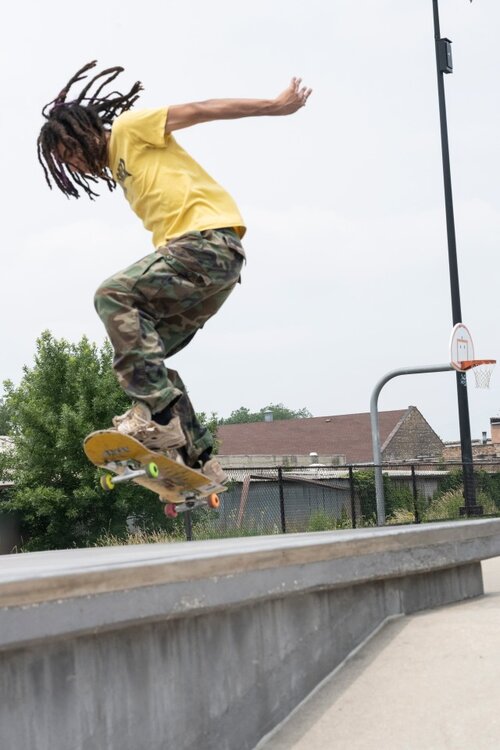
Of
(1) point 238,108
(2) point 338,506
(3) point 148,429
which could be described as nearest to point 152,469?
(3) point 148,429

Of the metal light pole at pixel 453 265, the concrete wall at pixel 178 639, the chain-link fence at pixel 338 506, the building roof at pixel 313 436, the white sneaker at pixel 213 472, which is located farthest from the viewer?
the building roof at pixel 313 436

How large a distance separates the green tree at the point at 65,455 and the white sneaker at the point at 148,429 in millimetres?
25815

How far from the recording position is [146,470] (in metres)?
4.78

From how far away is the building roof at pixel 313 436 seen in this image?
61.8 metres

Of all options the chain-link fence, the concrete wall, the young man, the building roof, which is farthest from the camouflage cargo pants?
the building roof

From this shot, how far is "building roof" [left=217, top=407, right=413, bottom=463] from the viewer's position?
61750mm

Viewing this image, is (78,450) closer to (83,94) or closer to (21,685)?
(83,94)

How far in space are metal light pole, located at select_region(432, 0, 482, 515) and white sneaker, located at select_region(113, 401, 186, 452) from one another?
1632 cm

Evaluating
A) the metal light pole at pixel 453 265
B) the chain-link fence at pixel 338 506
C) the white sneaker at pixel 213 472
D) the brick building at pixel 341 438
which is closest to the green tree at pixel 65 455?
the chain-link fence at pixel 338 506

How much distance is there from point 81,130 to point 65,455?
28.4 meters

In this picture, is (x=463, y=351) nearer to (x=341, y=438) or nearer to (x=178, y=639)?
(x=178, y=639)

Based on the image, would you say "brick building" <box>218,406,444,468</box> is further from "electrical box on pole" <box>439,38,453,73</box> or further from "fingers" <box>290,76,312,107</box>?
"fingers" <box>290,76,312,107</box>

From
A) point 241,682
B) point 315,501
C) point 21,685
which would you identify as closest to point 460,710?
point 241,682

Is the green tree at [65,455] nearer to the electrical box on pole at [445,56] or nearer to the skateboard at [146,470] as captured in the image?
the electrical box on pole at [445,56]
